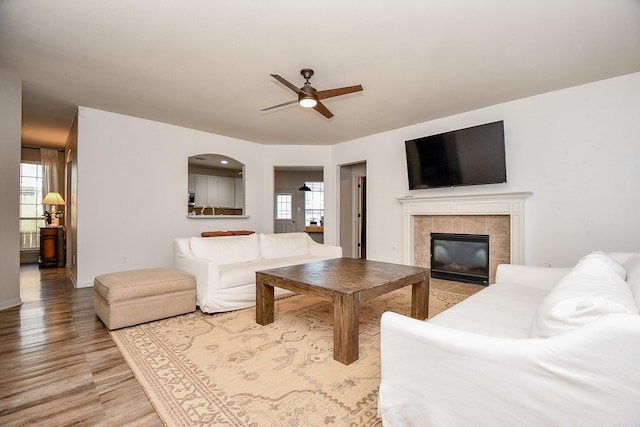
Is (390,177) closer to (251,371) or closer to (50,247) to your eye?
(251,371)

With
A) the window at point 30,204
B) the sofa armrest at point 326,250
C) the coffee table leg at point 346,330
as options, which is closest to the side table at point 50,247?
the window at point 30,204

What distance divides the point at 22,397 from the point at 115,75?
3048 mm

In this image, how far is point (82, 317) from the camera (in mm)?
2918

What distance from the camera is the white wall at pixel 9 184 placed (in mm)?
3225

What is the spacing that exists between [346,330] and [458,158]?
3399 mm

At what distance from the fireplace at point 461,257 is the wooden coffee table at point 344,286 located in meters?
2.14

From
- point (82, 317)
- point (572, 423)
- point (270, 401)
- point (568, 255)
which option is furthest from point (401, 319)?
point (568, 255)

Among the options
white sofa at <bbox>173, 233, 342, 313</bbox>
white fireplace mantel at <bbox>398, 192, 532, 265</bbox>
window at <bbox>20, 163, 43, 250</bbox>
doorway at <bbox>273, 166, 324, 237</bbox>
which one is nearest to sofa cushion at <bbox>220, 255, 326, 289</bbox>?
white sofa at <bbox>173, 233, 342, 313</bbox>

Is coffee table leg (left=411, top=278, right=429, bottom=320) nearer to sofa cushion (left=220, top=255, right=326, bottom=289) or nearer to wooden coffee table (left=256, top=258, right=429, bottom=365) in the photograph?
wooden coffee table (left=256, top=258, right=429, bottom=365)

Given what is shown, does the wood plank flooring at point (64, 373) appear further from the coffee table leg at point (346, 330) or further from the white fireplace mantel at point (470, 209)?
the white fireplace mantel at point (470, 209)

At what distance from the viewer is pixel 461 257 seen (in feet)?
15.1

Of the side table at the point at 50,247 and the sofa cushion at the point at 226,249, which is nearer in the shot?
the sofa cushion at the point at 226,249

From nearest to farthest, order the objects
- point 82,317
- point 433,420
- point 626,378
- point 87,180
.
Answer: point 626,378, point 433,420, point 82,317, point 87,180

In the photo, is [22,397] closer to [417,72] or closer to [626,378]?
[626,378]
